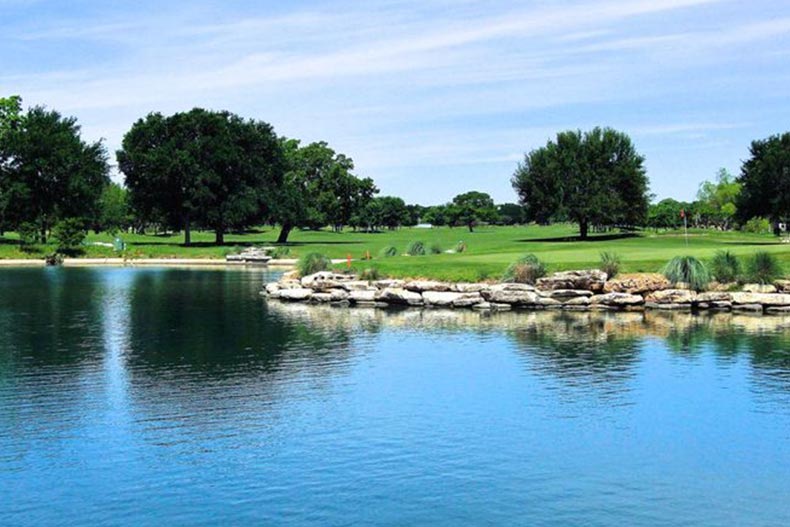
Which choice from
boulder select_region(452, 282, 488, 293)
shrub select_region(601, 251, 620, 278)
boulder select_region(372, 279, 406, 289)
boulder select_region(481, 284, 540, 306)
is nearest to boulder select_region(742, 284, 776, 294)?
shrub select_region(601, 251, 620, 278)

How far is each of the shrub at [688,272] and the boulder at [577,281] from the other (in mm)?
3488

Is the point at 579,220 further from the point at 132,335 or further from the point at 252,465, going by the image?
the point at 252,465

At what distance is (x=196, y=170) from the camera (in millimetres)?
106875

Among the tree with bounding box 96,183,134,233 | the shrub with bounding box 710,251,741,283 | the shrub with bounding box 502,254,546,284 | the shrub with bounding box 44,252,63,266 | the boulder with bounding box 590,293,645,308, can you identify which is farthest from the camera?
the tree with bounding box 96,183,134,233

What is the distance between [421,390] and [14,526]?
39.0 ft

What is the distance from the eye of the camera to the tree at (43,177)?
10219 centimetres

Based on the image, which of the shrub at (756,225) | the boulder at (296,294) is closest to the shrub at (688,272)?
the boulder at (296,294)

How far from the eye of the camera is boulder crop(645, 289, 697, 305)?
4388cm

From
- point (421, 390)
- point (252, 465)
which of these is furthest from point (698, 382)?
point (252, 465)

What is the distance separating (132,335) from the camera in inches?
1348

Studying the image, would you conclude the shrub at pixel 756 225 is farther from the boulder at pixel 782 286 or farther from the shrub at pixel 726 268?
the boulder at pixel 782 286

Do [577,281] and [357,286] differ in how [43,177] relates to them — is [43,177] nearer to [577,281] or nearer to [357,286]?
[357,286]

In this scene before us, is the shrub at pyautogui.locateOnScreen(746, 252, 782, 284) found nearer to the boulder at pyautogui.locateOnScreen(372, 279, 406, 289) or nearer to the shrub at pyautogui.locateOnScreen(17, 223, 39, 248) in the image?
the boulder at pyautogui.locateOnScreen(372, 279, 406, 289)

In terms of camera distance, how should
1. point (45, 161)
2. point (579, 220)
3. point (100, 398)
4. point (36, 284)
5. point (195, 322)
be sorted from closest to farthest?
1. point (100, 398)
2. point (195, 322)
3. point (36, 284)
4. point (45, 161)
5. point (579, 220)
